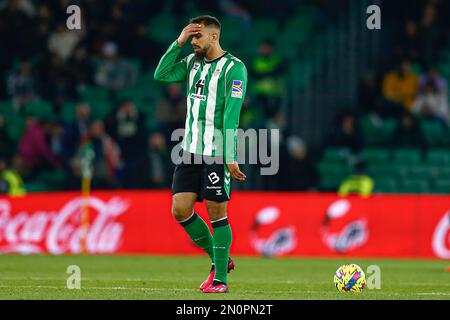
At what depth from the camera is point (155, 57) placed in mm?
21812

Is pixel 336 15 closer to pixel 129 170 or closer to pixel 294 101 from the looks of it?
pixel 294 101

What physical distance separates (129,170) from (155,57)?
3.24 metres

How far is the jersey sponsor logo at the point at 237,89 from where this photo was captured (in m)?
9.18

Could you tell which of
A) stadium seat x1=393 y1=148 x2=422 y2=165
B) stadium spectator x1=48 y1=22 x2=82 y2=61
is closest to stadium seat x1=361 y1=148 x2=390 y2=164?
stadium seat x1=393 y1=148 x2=422 y2=165

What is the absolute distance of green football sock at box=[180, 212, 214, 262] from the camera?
31.6ft

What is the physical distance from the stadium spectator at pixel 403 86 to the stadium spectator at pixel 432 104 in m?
0.26

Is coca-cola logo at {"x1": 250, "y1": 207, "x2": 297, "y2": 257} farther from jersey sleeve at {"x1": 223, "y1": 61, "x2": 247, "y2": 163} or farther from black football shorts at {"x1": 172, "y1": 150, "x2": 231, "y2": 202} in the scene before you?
jersey sleeve at {"x1": 223, "y1": 61, "x2": 247, "y2": 163}

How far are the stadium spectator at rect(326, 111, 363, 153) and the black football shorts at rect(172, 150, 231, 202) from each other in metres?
9.88

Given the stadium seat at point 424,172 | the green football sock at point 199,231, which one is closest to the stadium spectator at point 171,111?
the stadium seat at point 424,172

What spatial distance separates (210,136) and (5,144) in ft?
38.6

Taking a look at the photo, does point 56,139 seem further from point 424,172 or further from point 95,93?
point 424,172

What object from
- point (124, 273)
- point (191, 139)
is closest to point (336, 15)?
point (124, 273)

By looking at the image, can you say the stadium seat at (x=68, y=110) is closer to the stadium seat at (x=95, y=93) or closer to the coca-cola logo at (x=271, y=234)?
the stadium seat at (x=95, y=93)

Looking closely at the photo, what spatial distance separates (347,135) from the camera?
19.2m
